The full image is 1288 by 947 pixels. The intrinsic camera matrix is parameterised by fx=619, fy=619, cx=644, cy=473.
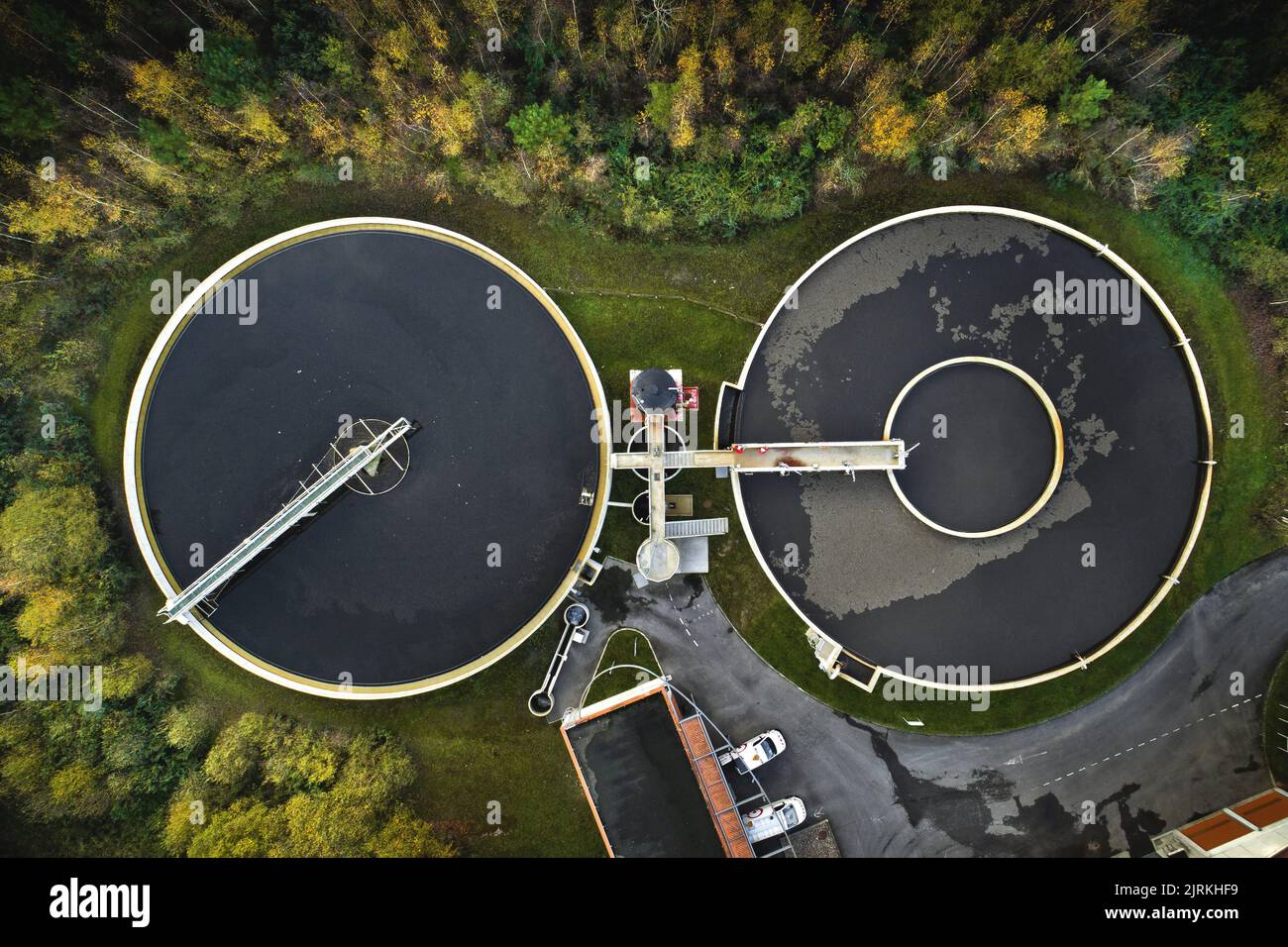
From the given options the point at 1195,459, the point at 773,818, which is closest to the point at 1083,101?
the point at 1195,459

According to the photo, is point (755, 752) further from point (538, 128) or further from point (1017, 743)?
point (538, 128)

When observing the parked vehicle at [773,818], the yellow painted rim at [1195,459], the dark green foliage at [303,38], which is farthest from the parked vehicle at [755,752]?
the dark green foliage at [303,38]

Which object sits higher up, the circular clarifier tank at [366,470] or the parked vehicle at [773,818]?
the circular clarifier tank at [366,470]

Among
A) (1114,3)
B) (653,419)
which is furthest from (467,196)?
(1114,3)

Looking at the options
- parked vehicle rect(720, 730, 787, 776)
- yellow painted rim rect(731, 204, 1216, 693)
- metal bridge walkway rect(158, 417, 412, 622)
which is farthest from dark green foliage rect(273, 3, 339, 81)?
parked vehicle rect(720, 730, 787, 776)

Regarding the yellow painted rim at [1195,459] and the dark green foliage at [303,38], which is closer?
the yellow painted rim at [1195,459]

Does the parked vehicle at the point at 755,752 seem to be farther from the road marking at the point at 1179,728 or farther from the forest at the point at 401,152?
the road marking at the point at 1179,728

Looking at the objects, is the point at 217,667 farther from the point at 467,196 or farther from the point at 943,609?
the point at 943,609
